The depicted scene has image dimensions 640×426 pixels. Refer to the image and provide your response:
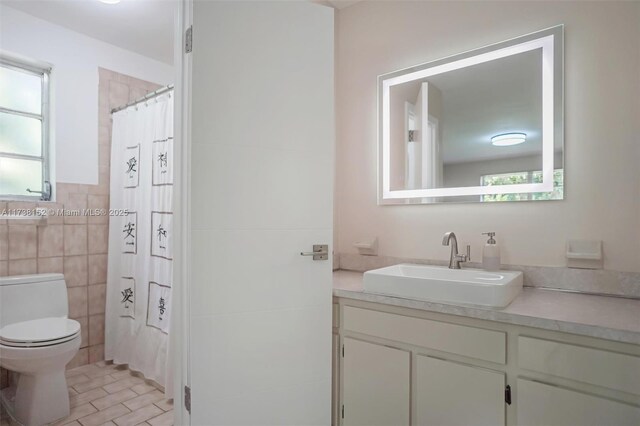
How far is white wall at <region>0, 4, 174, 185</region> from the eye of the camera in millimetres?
2299

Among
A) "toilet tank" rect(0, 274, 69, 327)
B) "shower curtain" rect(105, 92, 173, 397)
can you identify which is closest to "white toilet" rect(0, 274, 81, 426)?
"toilet tank" rect(0, 274, 69, 327)

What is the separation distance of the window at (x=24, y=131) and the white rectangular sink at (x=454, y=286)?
250 cm

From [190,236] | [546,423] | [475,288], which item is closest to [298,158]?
[190,236]

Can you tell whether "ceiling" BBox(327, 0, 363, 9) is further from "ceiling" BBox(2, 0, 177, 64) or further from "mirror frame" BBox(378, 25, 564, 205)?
"ceiling" BBox(2, 0, 177, 64)

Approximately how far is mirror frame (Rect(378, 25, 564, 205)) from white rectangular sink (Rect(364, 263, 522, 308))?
1.38 ft

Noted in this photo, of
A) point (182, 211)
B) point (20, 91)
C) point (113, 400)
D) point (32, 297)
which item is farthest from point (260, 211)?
point (20, 91)

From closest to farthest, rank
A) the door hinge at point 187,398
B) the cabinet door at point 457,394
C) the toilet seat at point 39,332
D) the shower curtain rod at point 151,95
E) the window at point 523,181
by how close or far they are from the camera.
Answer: the cabinet door at point 457,394, the door hinge at point 187,398, the window at point 523,181, the toilet seat at point 39,332, the shower curtain rod at point 151,95

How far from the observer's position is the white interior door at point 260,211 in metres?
1.36

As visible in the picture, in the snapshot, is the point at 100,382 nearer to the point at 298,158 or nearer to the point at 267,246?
the point at 267,246

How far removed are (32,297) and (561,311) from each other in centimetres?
291

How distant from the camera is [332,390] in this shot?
1.62 m

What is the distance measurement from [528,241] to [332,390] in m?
1.18

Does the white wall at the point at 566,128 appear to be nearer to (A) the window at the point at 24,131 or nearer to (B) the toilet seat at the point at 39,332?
(B) the toilet seat at the point at 39,332

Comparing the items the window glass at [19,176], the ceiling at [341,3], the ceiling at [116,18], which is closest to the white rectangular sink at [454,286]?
the ceiling at [341,3]
